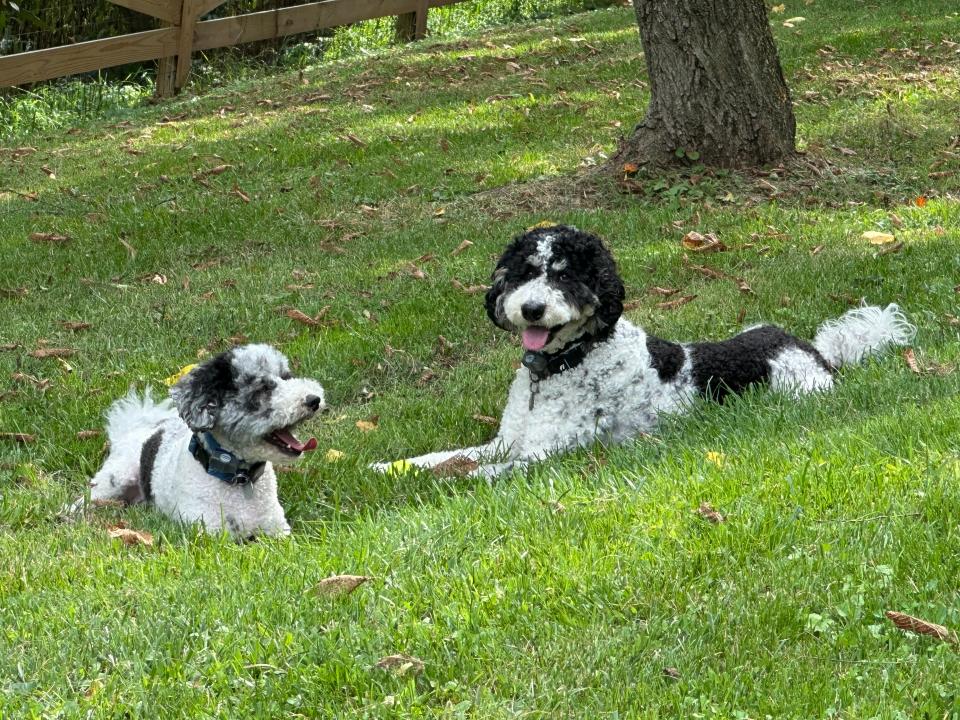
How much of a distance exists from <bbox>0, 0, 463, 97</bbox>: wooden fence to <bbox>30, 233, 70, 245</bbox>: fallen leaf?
216 inches

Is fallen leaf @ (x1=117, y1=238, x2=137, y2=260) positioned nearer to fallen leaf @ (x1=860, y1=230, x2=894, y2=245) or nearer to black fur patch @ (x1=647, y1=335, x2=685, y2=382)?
black fur patch @ (x1=647, y1=335, x2=685, y2=382)

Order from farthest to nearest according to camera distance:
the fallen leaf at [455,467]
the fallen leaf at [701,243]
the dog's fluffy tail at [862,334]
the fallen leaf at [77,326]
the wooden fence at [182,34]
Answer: the wooden fence at [182,34] → the fallen leaf at [701,243] → the fallen leaf at [77,326] → the dog's fluffy tail at [862,334] → the fallen leaf at [455,467]

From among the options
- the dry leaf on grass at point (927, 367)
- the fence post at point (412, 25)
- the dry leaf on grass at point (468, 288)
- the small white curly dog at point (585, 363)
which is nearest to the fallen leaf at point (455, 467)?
the small white curly dog at point (585, 363)

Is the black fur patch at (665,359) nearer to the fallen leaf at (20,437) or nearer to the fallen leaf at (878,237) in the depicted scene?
the fallen leaf at (878,237)

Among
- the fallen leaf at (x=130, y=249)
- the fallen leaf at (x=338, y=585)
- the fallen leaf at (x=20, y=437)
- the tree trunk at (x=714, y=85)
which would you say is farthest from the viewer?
the fallen leaf at (x=130, y=249)

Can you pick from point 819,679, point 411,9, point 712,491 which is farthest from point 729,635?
point 411,9

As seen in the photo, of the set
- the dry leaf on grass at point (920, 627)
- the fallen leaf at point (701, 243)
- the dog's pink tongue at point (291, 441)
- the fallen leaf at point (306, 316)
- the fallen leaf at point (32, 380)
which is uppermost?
the dry leaf on grass at point (920, 627)

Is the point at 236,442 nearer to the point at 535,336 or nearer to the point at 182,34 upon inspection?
the point at 535,336

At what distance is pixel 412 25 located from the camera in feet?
61.6

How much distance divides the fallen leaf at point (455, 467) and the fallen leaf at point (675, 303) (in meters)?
2.35

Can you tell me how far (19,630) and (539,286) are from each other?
2601mm

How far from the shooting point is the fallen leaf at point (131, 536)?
4797 mm

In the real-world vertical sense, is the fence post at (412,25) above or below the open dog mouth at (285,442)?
below

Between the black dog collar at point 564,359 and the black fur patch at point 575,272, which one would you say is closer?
the black fur patch at point 575,272
